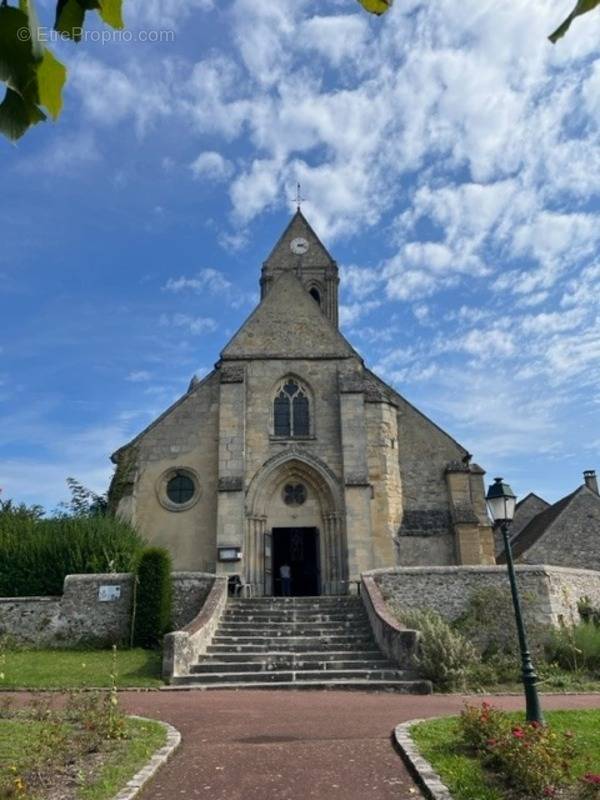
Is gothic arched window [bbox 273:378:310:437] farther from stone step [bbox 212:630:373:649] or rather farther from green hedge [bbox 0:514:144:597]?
stone step [bbox 212:630:373:649]

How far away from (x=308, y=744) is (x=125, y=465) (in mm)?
14933

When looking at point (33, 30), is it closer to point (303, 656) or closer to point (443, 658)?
point (443, 658)

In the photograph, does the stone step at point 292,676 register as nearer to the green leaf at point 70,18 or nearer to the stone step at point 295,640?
the stone step at point 295,640

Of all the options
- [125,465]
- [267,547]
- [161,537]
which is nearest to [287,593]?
[267,547]

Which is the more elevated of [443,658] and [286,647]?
[286,647]

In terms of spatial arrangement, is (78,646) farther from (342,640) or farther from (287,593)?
(287,593)

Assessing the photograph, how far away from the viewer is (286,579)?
70.0 feet

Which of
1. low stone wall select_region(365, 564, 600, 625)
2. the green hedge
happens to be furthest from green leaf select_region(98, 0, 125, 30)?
the green hedge

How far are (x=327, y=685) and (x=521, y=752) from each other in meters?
6.65

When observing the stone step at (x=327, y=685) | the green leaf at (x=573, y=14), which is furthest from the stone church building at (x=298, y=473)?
the green leaf at (x=573, y=14)

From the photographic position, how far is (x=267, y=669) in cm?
1248

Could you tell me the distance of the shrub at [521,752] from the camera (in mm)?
5051

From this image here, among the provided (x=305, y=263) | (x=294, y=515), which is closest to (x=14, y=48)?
(x=294, y=515)

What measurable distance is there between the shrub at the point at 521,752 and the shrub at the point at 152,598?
9198mm
